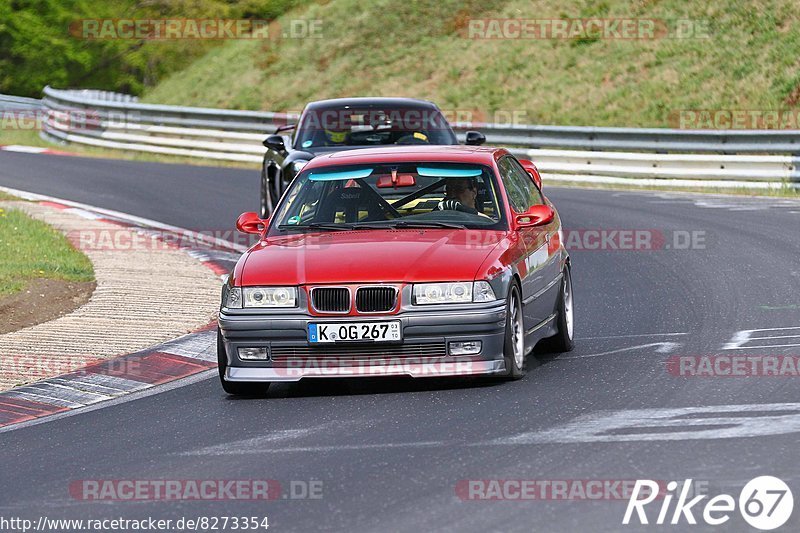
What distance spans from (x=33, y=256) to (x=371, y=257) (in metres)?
7.30

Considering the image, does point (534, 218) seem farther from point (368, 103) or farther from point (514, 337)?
point (368, 103)

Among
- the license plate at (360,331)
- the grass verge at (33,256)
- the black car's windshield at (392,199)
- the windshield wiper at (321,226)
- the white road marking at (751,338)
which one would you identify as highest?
the black car's windshield at (392,199)

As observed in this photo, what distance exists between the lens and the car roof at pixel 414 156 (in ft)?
34.1

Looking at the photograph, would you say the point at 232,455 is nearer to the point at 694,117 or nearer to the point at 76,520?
the point at 76,520

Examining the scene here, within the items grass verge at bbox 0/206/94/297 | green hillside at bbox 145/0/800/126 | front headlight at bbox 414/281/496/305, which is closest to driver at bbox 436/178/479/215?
front headlight at bbox 414/281/496/305

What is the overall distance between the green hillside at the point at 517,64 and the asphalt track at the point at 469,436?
67.3 feet

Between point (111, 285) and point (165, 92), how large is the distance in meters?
33.0

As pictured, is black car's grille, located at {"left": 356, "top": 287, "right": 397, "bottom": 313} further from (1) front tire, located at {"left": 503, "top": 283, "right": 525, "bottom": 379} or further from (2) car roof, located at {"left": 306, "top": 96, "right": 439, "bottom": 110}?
(2) car roof, located at {"left": 306, "top": 96, "right": 439, "bottom": 110}

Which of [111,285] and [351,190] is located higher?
[351,190]

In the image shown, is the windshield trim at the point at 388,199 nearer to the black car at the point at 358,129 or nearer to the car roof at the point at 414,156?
the car roof at the point at 414,156

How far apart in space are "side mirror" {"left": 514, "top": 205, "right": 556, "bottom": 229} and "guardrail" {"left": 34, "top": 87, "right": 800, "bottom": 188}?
14442 millimetres

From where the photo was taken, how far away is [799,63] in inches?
1262

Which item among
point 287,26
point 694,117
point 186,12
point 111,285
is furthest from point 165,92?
point 111,285

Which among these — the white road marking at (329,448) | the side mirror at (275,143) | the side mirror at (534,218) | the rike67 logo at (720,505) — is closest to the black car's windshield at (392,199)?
the side mirror at (534,218)
